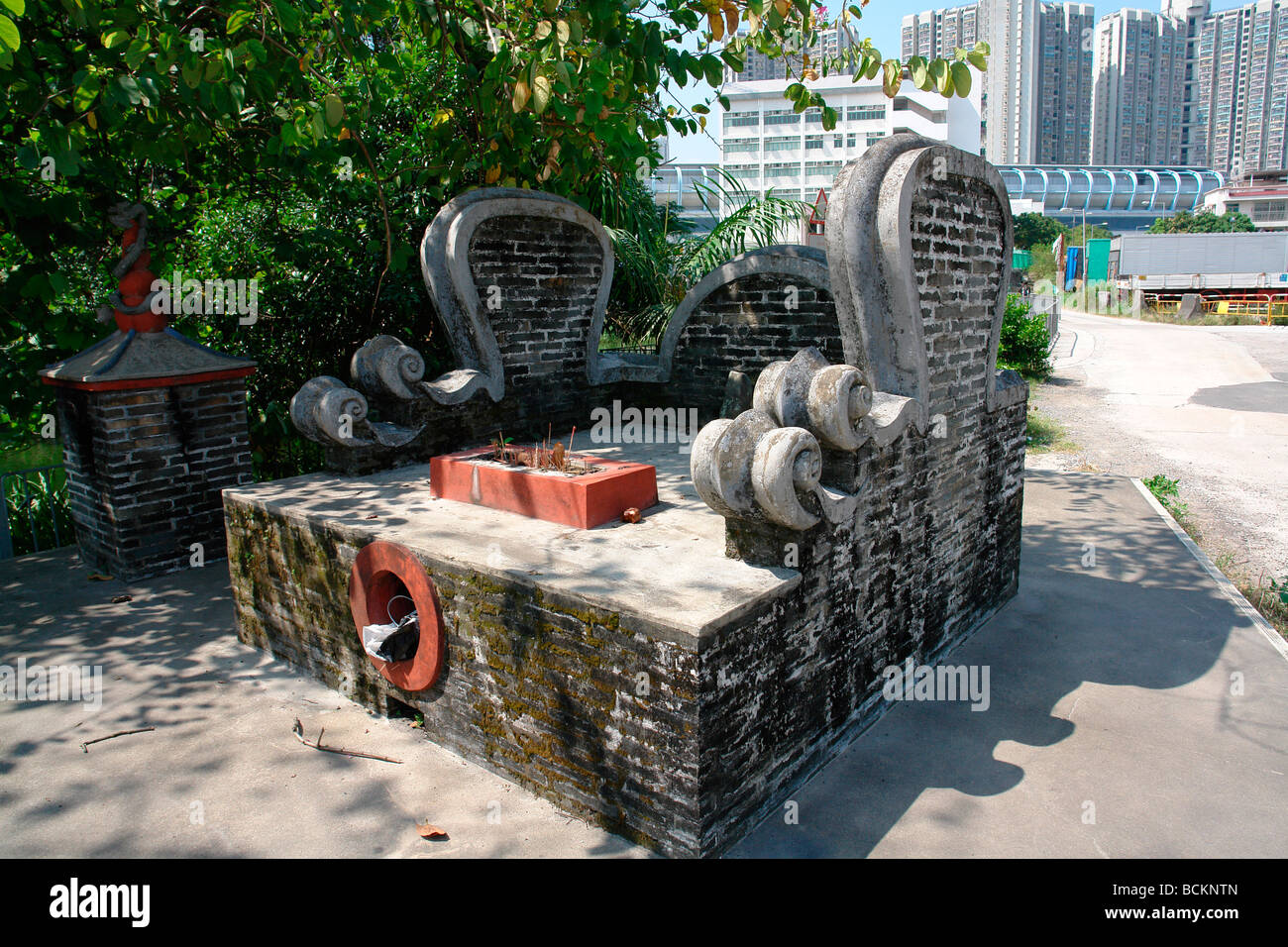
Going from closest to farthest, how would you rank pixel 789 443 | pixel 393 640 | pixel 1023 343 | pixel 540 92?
1. pixel 789 443
2. pixel 393 640
3. pixel 540 92
4. pixel 1023 343

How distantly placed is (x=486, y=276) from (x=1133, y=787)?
5638 mm

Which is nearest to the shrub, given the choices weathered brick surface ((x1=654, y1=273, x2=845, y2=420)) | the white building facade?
weathered brick surface ((x1=654, y1=273, x2=845, y2=420))

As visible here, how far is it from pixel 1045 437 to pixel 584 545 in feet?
36.5

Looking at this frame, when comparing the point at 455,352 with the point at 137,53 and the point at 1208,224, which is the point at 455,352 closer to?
the point at 137,53

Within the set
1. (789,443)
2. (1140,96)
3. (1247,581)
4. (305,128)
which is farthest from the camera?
(1140,96)

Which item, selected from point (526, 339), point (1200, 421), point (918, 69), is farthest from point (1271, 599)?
point (1200, 421)

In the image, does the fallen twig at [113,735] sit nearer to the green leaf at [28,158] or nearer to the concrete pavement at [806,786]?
the concrete pavement at [806,786]

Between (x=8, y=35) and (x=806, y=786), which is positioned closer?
(x=8, y=35)

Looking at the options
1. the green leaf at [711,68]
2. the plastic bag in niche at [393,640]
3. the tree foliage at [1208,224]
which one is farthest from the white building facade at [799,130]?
the plastic bag in niche at [393,640]

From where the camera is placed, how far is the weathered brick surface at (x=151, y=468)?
6734mm

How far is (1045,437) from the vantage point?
13.6m

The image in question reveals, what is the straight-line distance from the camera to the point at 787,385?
14.0 feet

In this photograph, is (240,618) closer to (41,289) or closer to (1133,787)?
(41,289)

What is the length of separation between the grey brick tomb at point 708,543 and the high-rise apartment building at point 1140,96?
119267 mm
